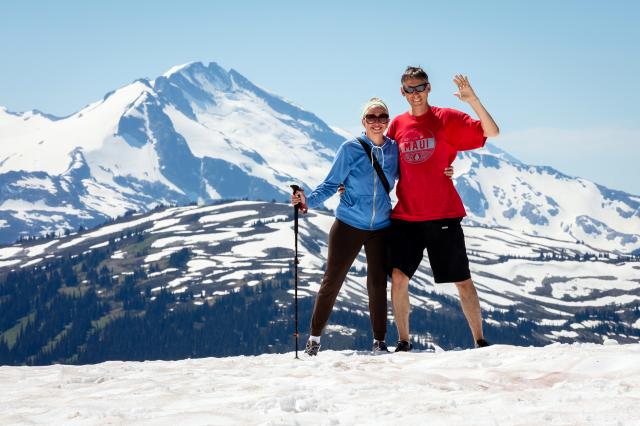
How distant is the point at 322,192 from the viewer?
12.3 meters

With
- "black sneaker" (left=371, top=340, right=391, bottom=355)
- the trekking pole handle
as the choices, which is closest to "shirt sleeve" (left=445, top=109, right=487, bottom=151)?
the trekking pole handle

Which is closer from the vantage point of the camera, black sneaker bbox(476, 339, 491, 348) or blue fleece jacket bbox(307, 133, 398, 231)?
black sneaker bbox(476, 339, 491, 348)

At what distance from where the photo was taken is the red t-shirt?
452 inches

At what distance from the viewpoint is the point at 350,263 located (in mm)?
12391

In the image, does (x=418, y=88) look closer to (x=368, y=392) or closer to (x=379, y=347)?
(x=379, y=347)

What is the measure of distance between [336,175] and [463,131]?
2.11 metres

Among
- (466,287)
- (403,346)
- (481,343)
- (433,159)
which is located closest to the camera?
(433,159)

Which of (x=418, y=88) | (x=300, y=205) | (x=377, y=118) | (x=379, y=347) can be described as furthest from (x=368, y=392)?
(x=418, y=88)

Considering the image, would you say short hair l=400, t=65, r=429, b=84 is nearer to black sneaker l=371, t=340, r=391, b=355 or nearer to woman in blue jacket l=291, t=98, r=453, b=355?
woman in blue jacket l=291, t=98, r=453, b=355

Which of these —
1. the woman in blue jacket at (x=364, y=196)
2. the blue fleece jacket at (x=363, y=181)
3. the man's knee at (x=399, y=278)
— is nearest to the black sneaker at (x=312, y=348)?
the woman in blue jacket at (x=364, y=196)

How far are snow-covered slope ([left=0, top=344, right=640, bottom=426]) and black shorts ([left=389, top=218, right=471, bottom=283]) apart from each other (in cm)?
130

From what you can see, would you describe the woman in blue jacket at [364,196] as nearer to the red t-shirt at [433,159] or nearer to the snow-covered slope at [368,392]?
the red t-shirt at [433,159]

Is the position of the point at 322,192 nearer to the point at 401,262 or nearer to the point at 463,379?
the point at 401,262

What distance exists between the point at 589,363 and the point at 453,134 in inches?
167
